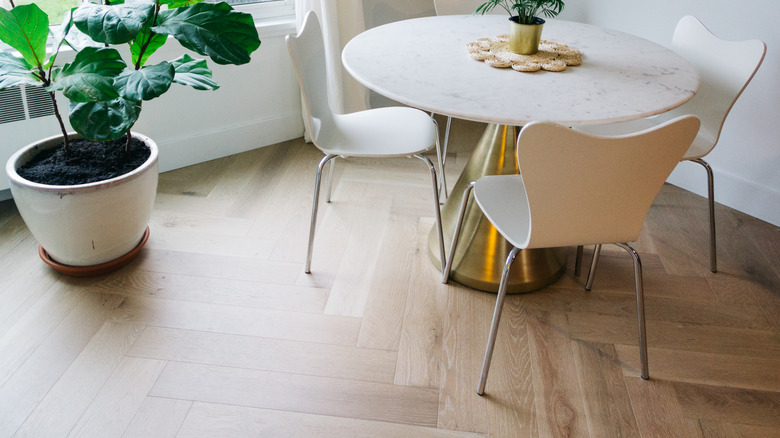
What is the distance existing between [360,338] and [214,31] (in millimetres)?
1022

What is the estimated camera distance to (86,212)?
192 centimetres

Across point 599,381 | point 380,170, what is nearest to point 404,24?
point 380,170

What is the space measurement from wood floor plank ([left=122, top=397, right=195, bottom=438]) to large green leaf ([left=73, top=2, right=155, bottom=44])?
102 centimetres

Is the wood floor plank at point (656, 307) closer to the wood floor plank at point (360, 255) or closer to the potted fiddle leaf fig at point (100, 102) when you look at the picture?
the wood floor plank at point (360, 255)

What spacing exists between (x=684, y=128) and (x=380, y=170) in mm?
1671

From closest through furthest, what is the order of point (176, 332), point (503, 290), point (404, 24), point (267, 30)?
1. point (503, 290)
2. point (176, 332)
3. point (404, 24)
4. point (267, 30)

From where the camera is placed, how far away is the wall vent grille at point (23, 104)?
7.48 feet

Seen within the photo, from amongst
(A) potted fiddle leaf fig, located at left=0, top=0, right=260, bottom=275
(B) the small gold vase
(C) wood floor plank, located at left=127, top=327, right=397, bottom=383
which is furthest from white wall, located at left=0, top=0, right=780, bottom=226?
(C) wood floor plank, located at left=127, top=327, right=397, bottom=383

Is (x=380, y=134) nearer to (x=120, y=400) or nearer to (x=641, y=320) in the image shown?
(x=641, y=320)

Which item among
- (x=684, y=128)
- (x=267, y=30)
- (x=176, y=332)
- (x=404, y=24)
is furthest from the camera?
(x=267, y=30)

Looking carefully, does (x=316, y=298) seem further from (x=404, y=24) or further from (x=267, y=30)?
(x=267, y=30)

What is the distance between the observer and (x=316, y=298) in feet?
6.55

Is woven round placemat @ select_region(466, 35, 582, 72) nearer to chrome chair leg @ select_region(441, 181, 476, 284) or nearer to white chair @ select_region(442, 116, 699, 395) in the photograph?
chrome chair leg @ select_region(441, 181, 476, 284)

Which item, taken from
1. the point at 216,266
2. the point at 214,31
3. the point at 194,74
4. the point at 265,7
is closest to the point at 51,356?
the point at 216,266
